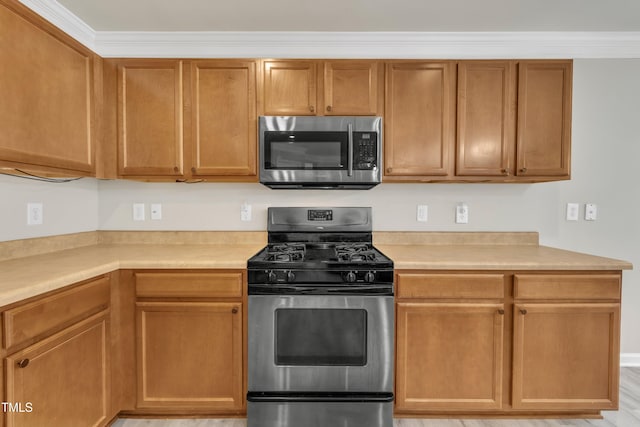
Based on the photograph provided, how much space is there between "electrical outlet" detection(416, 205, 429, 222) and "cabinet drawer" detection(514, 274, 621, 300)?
77 centimetres

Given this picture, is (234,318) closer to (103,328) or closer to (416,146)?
(103,328)

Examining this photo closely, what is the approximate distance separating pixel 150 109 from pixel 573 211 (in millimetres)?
3025

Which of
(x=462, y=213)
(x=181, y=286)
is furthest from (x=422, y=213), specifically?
(x=181, y=286)

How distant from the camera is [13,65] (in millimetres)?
1504

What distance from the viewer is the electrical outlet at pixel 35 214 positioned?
1.95 m

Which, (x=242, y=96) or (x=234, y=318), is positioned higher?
(x=242, y=96)

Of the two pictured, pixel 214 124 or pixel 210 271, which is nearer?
pixel 210 271

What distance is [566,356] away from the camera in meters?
1.86

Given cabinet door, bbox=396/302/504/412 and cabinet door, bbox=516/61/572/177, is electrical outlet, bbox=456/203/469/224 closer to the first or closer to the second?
cabinet door, bbox=516/61/572/177

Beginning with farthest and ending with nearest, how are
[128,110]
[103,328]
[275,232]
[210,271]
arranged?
[275,232] < [128,110] < [210,271] < [103,328]

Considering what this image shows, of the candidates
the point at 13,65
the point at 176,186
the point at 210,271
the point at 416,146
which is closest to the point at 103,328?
the point at 210,271

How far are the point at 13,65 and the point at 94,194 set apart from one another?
1113mm

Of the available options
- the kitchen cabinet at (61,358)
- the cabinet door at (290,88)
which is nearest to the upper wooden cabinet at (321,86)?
the cabinet door at (290,88)

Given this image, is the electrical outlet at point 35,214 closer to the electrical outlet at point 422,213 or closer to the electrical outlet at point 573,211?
the electrical outlet at point 422,213
